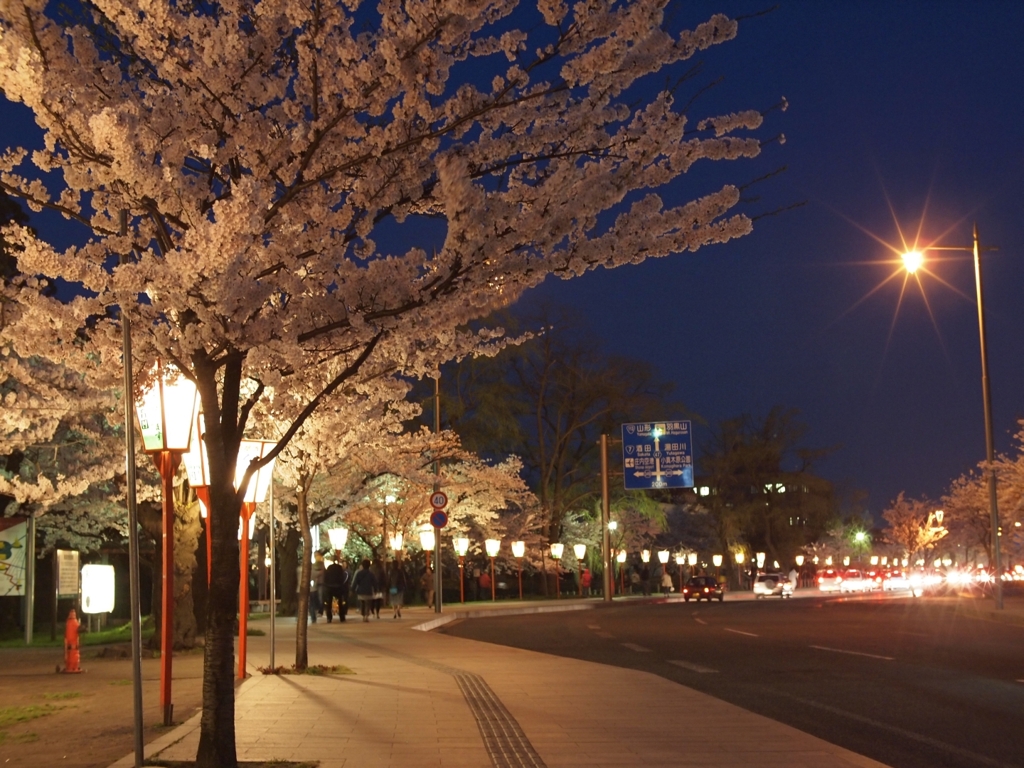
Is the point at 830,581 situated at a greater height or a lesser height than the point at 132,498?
lesser

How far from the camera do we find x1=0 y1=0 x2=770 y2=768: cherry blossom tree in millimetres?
7367

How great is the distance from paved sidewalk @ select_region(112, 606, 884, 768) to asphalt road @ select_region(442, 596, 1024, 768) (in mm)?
481

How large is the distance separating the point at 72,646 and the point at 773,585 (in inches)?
1895

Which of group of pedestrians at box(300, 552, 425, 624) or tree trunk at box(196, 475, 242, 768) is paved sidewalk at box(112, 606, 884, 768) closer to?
tree trunk at box(196, 475, 242, 768)

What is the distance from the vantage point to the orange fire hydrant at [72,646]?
16.2 m

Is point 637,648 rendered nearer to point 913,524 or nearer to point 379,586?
point 379,586

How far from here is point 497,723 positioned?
1100 cm

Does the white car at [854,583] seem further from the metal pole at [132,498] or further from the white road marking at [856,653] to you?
the metal pole at [132,498]

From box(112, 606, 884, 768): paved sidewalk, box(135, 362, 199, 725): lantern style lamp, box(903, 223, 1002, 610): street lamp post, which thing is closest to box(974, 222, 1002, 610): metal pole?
box(903, 223, 1002, 610): street lamp post

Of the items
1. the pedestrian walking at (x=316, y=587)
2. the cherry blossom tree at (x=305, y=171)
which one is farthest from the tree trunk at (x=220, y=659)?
the pedestrian walking at (x=316, y=587)

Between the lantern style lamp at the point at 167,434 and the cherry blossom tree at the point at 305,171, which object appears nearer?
the cherry blossom tree at the point at 305,171

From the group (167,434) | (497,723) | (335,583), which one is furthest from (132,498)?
(335,583)

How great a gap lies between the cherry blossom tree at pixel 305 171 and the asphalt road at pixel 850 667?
467cm

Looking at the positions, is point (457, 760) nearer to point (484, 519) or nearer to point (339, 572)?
point (339, 572)
